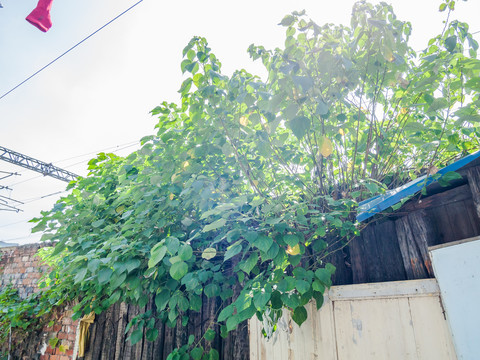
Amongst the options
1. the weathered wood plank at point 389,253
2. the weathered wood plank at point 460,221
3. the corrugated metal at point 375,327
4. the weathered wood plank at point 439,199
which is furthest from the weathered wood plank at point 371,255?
the weathered wood plank at point 460,221

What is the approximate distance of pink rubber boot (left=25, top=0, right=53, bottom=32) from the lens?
3762 millimetres

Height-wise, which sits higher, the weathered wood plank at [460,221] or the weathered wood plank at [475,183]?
the weathered wood plank at [475,183]

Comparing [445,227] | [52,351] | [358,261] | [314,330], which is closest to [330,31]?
[445,227]

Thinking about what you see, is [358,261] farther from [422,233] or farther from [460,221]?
[460,221]

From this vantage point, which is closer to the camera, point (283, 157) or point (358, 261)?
point (358, 261)

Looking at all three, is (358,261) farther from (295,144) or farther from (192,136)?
(192,136)

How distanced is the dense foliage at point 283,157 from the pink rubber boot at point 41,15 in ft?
8.60

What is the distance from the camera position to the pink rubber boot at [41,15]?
3.76 meters

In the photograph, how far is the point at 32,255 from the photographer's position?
6.64 metres

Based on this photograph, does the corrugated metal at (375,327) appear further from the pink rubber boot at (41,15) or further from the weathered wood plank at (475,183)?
the pink rubber boot at (41,15)

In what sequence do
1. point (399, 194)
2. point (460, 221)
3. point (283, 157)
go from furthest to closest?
point (283, 157) → point (460, 221) → point (399, 194)

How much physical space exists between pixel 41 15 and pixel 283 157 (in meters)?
3.76

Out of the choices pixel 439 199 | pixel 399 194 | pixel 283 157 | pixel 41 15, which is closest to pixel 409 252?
pixel 439 199

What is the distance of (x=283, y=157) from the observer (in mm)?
2168
